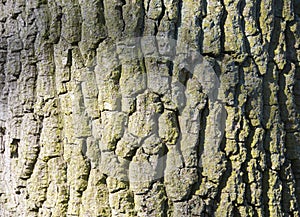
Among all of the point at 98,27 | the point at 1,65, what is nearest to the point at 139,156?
the point at 98,27

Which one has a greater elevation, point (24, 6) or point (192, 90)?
point (24, 6)

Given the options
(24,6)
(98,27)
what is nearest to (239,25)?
(98,27)

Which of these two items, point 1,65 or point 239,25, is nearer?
point 239,25

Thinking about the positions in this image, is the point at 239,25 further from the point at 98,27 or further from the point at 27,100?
the point at 27,100

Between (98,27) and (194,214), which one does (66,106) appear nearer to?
(98,27)

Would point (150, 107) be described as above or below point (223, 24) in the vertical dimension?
below

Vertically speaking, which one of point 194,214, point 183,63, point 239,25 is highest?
point 239,25
